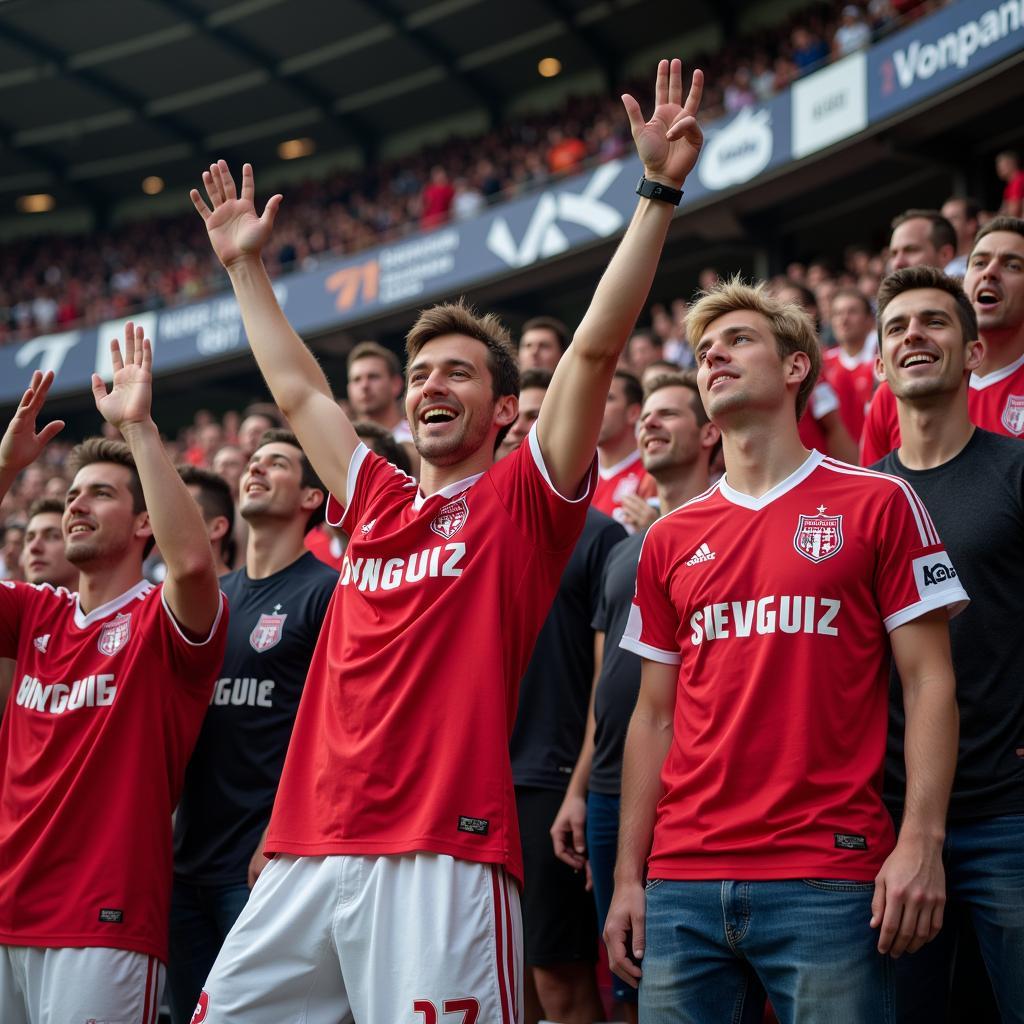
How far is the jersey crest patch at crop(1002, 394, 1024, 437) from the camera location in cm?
377

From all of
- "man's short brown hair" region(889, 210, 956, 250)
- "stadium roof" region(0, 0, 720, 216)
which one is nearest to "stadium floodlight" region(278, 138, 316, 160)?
"stadium roof" region(0, 0, 720, 216)

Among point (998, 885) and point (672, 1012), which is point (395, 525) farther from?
point (998, 885)

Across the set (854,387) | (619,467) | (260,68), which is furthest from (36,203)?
(619,467)

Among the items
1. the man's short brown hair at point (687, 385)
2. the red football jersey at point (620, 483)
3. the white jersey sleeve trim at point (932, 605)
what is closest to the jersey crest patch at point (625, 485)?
the red football jersey at point (620, 483)

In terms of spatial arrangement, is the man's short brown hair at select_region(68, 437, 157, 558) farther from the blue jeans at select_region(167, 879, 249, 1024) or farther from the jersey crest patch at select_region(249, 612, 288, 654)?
the blue jeans at select_region(167, 879, 249, 1024)

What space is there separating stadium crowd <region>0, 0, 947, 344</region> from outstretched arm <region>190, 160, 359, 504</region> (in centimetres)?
1042

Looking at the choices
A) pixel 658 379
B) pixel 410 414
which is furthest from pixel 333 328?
pixel 410 414

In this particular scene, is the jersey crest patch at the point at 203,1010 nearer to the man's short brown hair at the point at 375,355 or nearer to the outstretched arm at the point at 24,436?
the outstretched arm at the point at 24,436

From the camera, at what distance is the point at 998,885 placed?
101 inches

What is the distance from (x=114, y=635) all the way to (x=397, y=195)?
18.3m

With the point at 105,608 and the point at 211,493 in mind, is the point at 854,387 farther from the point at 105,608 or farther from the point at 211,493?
the point at 105,608

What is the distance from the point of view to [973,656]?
2.79 m

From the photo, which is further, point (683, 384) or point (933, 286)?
point (683, 384)

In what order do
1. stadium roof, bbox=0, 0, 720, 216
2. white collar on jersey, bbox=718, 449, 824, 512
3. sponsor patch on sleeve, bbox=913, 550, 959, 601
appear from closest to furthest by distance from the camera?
sponsor patch on sleeve, bbox=913, 550, 959, 601
white collar on jersey, bbox=718, 449, 824, 512
stadium roof, bbox=0, 0, 720, 216
